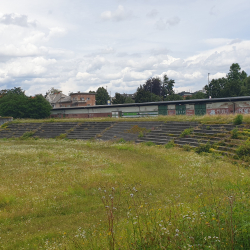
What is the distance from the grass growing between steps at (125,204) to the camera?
A: 4.22 metres

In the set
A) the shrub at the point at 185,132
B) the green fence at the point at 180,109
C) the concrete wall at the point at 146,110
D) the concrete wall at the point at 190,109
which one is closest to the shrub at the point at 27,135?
the concrete wall at the point at 146,110

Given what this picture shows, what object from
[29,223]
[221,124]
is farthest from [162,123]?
[29,223]

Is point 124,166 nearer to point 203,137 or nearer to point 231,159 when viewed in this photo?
point 231,159

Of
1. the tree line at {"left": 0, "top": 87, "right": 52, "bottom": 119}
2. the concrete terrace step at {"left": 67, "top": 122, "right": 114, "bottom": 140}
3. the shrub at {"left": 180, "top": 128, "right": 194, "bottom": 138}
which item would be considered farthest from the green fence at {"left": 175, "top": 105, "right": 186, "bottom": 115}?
the tree line at {"left": 0, "top": 87, "right": 52, "bottom": 119}

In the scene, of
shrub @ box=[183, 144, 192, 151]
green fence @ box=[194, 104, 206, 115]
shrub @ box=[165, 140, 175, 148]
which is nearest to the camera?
shrub @ box=[183, 144, 192, 151]

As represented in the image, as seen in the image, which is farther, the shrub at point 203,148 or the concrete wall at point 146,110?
the concrete wall at point 146,110

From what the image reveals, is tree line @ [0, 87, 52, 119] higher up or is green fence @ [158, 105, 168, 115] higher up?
tree line @ [0, 87, 52, 119]

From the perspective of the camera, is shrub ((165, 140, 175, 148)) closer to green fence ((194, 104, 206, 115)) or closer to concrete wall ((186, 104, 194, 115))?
green fence ((194, 104, 206, 115))

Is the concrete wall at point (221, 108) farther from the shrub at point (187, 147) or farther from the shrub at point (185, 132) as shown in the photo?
the shrub at point (187, 147)

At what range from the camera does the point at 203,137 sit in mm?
18875

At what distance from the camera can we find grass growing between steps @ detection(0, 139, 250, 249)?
4.22 metres

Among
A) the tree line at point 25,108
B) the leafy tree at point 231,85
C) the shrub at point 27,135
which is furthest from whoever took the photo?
the leafy tree at point 231,85

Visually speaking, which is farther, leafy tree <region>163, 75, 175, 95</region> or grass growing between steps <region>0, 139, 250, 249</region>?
leafy tree <region>163, 75, 175, 95</region>

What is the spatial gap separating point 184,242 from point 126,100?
81578 mm
